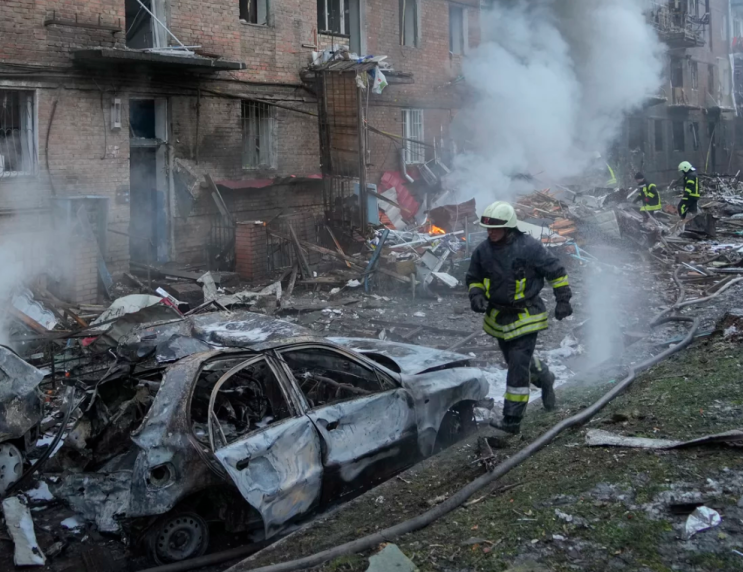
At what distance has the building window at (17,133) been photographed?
11.2 meters

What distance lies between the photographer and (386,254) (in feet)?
45.6

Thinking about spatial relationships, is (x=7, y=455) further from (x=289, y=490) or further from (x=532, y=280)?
(x=532, y=280)

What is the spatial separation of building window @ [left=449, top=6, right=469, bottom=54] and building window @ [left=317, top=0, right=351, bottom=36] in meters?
4.40

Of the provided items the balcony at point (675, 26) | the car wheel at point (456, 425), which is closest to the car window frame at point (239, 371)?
the car wheel at point (456, 425)

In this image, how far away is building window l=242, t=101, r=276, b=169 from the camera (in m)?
15.0

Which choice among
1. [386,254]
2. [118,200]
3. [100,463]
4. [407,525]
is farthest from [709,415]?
[118,200]

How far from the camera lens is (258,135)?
15.3 m

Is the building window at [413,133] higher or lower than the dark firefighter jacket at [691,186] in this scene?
higher

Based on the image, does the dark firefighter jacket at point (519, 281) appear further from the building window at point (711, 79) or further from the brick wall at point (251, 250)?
the building window at point (711, 79)

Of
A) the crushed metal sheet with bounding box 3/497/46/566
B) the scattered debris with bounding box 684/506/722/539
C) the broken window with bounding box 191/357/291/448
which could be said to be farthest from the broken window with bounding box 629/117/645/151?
the crushed metal sheet with bounding box 3/497/46/566

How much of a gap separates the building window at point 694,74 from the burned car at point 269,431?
34751mm

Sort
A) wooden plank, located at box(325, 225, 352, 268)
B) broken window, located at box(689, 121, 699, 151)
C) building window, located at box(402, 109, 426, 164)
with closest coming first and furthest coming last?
wooden plank, located at box(325, 225, 352, 268) < building window, located at box(402, 109, 426, 164) < broken window, located at box(689, 121, 699, 151)

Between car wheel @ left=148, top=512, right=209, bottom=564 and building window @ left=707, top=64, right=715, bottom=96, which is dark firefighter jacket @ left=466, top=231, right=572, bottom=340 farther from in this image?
building window @ left=707, top=64, right=715, bottom=96

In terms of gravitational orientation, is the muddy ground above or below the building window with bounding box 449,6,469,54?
below
